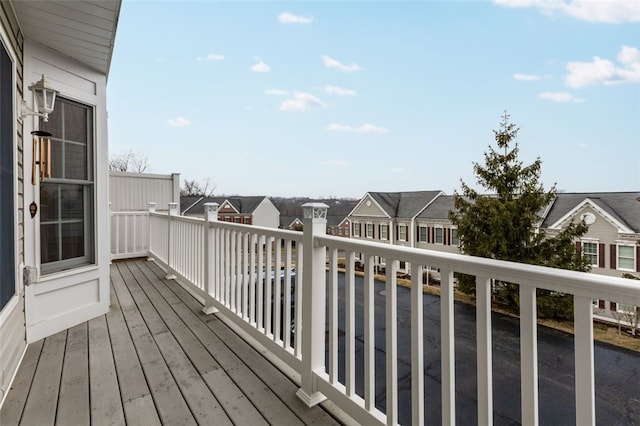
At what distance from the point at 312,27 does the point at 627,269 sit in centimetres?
939

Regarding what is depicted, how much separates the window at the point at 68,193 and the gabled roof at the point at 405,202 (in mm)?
13708

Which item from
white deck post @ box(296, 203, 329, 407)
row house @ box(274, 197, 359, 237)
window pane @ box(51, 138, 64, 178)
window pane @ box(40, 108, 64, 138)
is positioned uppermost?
window pane @ box(40, 108, 64, 138)

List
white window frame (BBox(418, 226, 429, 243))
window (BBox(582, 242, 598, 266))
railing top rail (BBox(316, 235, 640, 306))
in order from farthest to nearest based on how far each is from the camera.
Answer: white window frame (BBox(418, 226, 429, 243)) → window (BBox(582, 242, 598, 266)) → railing top rail (BBox(316, 235, 640, 306))

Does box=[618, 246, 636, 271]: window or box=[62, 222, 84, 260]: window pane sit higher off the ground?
box=[62, 222, 84, 260]: window pane

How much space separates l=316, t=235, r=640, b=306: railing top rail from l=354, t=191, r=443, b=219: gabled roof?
14.3 m

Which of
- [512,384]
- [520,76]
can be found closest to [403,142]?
[520,76]

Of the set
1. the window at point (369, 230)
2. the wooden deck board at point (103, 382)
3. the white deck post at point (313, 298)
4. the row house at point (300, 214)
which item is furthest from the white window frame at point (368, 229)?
the white deck post at point (313, 298)

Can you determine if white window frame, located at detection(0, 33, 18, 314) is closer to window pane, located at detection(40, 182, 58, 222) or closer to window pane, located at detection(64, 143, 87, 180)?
window pane, located at detection(40, 182, 58, 222)

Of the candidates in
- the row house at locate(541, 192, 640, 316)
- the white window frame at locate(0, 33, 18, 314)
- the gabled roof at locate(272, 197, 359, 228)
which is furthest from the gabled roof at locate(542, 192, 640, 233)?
the white window frame at locate(0, 33, 18, 314)

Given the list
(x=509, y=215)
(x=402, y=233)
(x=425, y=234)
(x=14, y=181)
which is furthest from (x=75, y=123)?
(x=402, y=233)

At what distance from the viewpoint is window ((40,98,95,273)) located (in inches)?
99.3

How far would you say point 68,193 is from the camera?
2.71 m

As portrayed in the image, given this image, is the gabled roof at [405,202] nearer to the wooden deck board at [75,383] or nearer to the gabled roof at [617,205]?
the gabled roof at [617,205]

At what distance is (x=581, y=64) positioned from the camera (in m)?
8.90
